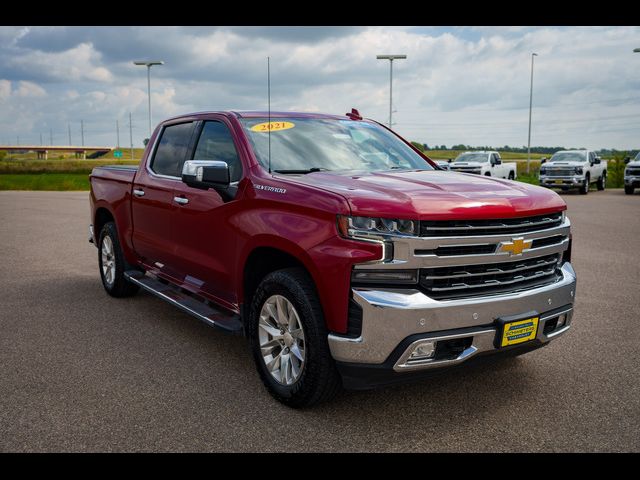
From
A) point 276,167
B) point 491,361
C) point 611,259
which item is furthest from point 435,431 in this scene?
point 611,259

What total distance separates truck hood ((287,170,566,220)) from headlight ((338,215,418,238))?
4 centimetres

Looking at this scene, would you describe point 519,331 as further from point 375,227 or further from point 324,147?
point 324,147

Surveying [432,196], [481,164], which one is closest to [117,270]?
[432,196]

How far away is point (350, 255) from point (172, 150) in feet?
9.61

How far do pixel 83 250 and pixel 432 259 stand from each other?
28.0 ft

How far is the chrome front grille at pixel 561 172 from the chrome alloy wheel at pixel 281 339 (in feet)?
79.9

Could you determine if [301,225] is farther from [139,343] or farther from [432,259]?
[139,343]

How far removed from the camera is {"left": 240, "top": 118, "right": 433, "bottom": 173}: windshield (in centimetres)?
450

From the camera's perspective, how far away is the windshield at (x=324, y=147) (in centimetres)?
450

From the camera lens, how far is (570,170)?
25672 millimetres

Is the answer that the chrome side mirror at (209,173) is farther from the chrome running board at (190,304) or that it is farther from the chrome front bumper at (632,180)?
the chrome front bumper at (632,180)

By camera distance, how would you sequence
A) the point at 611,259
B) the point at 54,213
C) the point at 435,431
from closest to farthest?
the point at 435,431
the point at 611,259
the point at 54,213

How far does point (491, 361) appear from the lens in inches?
143
